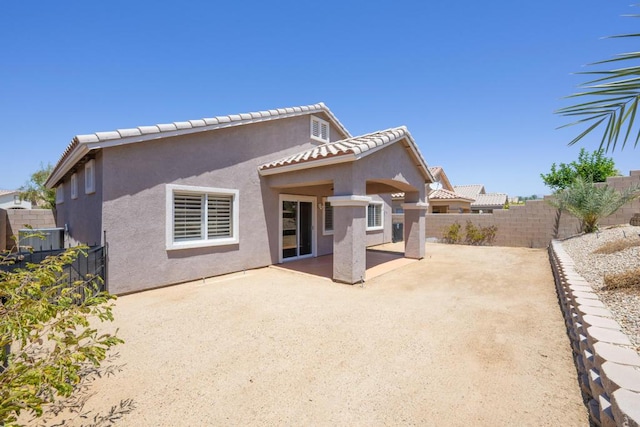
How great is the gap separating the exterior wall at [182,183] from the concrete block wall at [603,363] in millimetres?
8635

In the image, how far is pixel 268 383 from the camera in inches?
142

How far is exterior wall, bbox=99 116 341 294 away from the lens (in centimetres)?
724

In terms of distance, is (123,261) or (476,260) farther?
(476,260)

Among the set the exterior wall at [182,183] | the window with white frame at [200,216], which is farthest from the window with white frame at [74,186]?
the window with white frame at [200,216]

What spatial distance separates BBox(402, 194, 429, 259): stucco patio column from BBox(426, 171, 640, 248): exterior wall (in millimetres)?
6569

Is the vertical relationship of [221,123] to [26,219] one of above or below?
above

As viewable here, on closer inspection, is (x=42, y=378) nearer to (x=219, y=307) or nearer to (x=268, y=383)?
(x=268, y=383)

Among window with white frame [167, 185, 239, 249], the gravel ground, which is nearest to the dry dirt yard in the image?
the gravel ground

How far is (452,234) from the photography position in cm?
1761

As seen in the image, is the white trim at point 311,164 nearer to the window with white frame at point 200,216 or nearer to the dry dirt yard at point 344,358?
the window with white frame at point 200,216

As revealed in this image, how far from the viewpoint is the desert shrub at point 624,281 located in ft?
16.6

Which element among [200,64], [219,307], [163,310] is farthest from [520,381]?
[200,64]

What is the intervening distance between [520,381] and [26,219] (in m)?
21.8

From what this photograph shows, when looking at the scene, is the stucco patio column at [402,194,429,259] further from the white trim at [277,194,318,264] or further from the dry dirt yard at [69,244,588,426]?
the dry dirt yard at [69,244,588,426]
